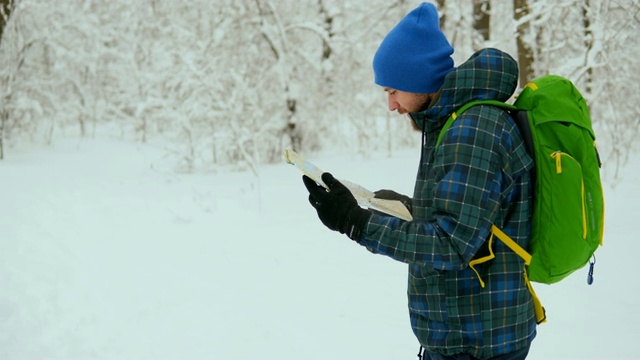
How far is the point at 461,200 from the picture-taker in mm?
1439

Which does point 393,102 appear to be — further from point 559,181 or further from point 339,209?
point 559,181

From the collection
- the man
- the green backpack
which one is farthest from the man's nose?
the green backpack

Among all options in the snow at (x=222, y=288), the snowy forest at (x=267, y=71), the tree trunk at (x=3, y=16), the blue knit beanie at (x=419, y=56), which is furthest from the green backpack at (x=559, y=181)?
the tree trunk at (x=3, y=16)

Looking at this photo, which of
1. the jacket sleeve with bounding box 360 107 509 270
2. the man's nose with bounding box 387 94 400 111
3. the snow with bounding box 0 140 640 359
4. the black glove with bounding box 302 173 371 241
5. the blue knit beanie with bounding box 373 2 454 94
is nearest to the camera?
the jacket sleeve with bounding box 360 107 509 270

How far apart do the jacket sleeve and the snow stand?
260cm

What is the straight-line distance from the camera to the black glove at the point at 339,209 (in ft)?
5.09

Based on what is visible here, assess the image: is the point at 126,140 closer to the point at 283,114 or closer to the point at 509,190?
the point at 283,114

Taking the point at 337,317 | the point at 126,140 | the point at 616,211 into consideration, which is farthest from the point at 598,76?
the point at 126,140

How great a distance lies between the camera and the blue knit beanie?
167 cm

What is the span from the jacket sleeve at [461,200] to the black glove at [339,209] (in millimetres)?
97

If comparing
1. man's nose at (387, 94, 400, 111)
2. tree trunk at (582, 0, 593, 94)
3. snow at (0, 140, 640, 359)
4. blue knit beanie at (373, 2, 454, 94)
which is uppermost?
tree trunk at (582, 0, 593, 94)

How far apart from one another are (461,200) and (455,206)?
0.9 inches

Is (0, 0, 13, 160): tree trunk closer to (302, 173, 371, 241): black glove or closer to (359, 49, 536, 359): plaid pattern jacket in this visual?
(302, 173, 371, 241): black glove

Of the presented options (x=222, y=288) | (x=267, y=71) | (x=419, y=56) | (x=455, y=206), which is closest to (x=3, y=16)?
(x=267, y=71)
